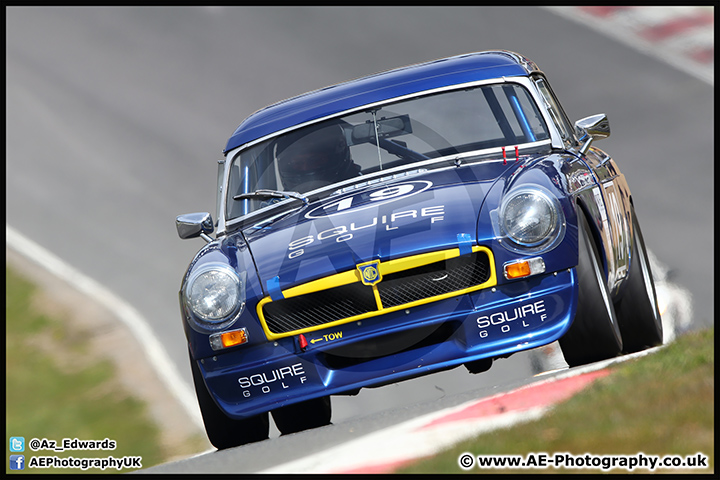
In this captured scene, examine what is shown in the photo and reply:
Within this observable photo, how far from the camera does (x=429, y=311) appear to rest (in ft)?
13.5

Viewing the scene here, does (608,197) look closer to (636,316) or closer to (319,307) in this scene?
(636,316)

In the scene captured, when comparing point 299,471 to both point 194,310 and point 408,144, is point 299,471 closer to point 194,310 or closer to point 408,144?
point 194,310

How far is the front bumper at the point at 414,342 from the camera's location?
409 cm

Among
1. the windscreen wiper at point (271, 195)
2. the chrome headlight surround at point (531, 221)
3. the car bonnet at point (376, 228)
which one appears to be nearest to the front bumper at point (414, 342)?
the chrome headlight surround at point (531, 221)

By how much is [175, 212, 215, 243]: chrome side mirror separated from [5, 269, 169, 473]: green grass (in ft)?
5.54

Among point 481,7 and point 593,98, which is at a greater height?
point 481,7

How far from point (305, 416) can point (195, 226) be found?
1295mm

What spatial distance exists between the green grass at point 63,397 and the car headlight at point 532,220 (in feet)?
11.3

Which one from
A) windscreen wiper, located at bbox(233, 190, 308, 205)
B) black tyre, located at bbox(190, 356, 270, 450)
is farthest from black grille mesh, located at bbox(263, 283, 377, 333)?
windscreen wiper, located at bbox(233, 190, 308, 205)

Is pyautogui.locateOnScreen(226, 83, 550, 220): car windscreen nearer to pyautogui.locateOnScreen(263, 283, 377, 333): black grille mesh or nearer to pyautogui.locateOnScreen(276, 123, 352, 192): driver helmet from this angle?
pyautogui.locateOnScreen(276, 123, 352, 192): driver helmet

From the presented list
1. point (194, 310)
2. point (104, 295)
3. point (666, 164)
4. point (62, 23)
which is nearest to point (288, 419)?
point (194, 310)

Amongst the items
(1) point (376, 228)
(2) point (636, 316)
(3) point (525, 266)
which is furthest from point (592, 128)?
(1) point (376, 228)

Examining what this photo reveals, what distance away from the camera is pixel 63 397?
770 cm
